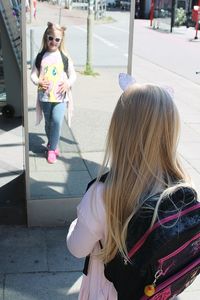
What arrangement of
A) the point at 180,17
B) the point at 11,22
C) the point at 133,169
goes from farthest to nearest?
the point at 180,17 < the point at 11,22 < the point at 133,169

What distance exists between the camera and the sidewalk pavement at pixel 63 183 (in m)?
3.12

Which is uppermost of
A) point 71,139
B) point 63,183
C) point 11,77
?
point 11,77

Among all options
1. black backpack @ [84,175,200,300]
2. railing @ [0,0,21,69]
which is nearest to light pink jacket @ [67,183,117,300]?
black backpack @ [84,175,200,300]

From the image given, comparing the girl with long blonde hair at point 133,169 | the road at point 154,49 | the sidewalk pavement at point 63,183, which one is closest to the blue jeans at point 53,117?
the sidewalk pavement at point 63,183

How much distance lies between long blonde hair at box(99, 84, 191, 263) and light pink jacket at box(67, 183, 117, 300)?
4 cm

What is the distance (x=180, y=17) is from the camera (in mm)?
28812

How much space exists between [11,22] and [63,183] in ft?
10.4

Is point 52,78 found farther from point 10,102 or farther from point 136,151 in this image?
point 136,151

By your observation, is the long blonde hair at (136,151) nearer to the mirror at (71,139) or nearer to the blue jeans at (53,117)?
the mirror at (71,139)

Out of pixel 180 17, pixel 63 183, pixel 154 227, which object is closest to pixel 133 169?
pixel 154 227

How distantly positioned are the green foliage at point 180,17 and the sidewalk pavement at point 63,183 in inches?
881

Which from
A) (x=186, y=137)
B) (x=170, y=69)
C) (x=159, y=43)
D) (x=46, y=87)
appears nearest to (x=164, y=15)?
(x=159, y=43)

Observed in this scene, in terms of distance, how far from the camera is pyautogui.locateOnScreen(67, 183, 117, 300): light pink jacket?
5.67 ft

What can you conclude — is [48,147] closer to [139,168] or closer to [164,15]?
[139,168]
